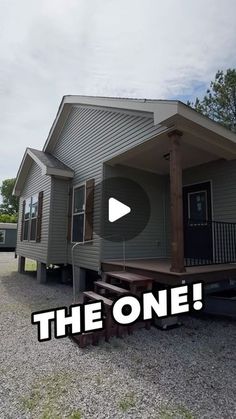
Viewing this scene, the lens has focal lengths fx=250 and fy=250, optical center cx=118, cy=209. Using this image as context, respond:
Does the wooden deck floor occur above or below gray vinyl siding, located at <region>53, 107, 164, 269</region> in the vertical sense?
below

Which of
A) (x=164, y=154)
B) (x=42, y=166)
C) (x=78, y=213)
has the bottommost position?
(x=78, y=213)

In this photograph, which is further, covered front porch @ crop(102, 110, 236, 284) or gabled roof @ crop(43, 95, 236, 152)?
covered front porch @ crop(102, 110, 236, 284)

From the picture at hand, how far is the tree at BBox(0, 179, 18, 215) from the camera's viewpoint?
46.0 metres

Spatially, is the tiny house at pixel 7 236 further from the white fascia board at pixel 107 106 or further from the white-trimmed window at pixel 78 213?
the white-trimmed window at pixel 78 213

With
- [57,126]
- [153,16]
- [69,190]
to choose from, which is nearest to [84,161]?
[69,190]

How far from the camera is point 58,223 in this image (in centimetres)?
737

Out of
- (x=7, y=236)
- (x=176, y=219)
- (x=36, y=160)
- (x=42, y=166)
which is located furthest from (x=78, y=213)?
(x=7, y=236)

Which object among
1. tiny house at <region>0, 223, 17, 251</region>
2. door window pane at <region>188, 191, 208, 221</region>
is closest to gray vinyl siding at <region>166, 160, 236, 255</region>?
door window pane at <region>188, 191, 208, 221</region>

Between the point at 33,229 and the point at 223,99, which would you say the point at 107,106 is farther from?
the point at 223,99

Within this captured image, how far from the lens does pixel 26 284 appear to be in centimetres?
764

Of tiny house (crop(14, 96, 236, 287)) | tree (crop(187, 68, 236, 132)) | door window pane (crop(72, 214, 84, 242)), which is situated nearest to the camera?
tiny house (crop(14, 96, 236, 287))

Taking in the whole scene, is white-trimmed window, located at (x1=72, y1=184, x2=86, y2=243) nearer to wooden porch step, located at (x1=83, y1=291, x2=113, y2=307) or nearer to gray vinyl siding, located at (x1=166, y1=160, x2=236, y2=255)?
wooden porch step, located at (x1=83, y1=291, x2=113, y2=307)

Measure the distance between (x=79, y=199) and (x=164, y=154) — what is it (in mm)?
2779

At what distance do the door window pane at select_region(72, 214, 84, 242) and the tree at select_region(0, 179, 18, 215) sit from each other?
4256 cm
